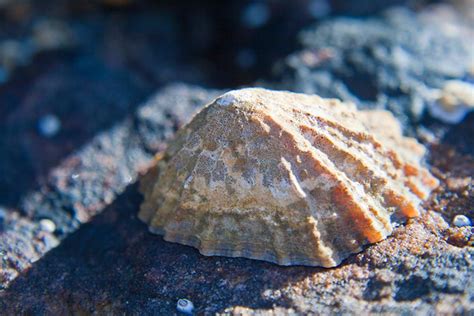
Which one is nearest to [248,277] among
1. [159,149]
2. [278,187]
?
[278,187]

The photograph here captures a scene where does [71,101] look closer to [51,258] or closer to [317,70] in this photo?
[51,258]

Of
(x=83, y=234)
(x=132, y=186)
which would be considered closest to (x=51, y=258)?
(x=83, y=234)

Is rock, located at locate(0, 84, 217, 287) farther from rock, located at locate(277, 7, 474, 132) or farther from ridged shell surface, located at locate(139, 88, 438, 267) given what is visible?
rock, located at locate(277, 7, 474, 132)

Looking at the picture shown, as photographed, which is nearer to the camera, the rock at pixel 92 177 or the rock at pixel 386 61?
the rock at pixel 92 177

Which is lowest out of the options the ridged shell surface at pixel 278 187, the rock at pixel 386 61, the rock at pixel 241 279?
the rock at pixel 241 279

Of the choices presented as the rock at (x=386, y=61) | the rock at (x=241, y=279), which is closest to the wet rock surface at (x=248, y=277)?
the rock at (x=241, y=279)

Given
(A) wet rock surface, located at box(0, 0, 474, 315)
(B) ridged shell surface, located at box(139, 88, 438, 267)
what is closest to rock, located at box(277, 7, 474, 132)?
(A) wet rock surface, located at box(0, 0, 474, 315)

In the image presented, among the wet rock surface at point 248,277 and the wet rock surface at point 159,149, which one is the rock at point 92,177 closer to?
the wet rock surface at point 159,149

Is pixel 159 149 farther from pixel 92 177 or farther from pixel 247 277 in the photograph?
pixel 247 277
